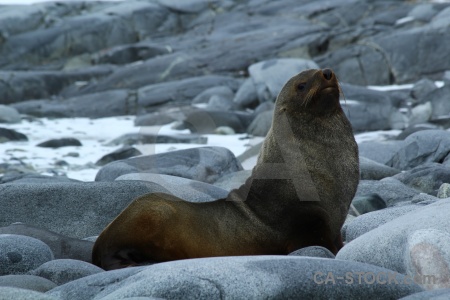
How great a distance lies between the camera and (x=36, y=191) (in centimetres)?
703

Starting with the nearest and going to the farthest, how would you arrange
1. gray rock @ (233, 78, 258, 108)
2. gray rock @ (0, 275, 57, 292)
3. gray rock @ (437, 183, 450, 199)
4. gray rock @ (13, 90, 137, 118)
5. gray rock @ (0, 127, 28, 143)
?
1. gray rock @ (0, 275, 57, 292)
2. gray rock @ (437, 183, 450, 199)
3. gray rock @ (0, 127, 28, 143)
4. gray rock @ (233, 78, 258, 108)
5. gray rock @ (13, 90, 137, 118)

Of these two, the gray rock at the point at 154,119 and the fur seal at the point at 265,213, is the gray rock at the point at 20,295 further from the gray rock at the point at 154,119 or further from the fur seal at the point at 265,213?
the gray rock at the point at 154,119

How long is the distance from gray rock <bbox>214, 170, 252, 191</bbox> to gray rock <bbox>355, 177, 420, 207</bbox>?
3.76ft

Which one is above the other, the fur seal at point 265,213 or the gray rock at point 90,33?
the fur seal at point 265,213

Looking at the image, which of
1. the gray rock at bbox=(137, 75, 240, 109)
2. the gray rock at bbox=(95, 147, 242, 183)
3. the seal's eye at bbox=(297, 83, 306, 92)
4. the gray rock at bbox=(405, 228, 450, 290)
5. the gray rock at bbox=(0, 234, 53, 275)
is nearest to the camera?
the gray rock at bbox=(405, 228, 450, 290)

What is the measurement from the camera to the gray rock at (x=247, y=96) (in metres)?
19.6

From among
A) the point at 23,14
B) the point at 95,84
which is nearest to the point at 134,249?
the point at 95,84

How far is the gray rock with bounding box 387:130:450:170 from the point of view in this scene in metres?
9.90

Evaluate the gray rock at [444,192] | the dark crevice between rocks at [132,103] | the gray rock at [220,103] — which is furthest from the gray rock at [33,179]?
the dark crevice between rocks at [132,103]

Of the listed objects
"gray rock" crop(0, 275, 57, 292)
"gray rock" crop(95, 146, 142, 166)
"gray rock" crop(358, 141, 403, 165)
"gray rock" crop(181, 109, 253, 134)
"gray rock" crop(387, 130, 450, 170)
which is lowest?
"gray rock" crop(181, 109, 253, 134)

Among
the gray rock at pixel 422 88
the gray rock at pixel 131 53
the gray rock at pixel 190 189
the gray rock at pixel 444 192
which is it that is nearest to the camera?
the gray rock at pixel 190 189

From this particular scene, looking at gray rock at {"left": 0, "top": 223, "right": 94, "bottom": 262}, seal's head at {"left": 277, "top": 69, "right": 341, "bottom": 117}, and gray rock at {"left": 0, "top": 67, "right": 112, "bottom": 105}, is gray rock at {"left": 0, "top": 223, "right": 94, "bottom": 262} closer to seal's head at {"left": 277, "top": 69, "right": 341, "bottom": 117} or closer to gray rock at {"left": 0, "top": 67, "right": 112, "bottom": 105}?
seal's head at {"left": 277, "top": 69, "right": 341, "bottom": 117}

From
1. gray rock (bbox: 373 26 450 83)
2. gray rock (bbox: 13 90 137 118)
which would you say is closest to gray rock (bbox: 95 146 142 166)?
gray rock (bbox: 13 90 137 118)

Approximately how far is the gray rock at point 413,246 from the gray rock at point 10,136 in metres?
11.4
